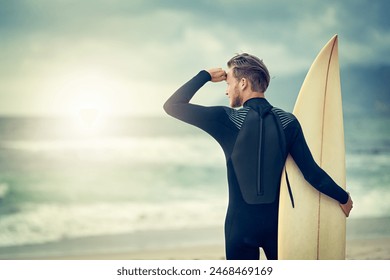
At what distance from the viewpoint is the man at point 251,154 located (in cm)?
338

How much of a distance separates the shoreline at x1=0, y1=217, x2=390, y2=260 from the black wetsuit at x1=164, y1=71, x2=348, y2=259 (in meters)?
0.22

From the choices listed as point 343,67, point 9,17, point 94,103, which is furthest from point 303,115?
point 9,17

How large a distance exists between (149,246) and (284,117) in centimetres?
104

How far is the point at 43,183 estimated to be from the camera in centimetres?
361

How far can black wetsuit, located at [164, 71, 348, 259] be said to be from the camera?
11.1ft

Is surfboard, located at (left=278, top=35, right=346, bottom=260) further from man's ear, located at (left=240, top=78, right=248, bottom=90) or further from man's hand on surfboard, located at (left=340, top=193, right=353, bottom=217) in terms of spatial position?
man's ear, located at (left=240, top=78, right=248, bottom=90)

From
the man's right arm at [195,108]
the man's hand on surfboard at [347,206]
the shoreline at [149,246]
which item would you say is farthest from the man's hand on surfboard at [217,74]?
the man's hand on surfboard at [347,206]

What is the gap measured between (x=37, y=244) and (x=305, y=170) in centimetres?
154

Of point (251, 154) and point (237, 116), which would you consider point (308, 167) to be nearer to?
point (251, 154)

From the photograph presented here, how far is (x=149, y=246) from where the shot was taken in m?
3.66

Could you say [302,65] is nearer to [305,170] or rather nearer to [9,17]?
[305,170]

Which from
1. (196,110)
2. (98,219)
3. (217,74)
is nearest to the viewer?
(196,110)

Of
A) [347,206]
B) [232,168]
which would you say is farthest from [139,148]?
[347,206]

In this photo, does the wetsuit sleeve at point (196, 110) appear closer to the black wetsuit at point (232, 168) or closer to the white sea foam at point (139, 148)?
the black wetsuit at point (232, 168)
